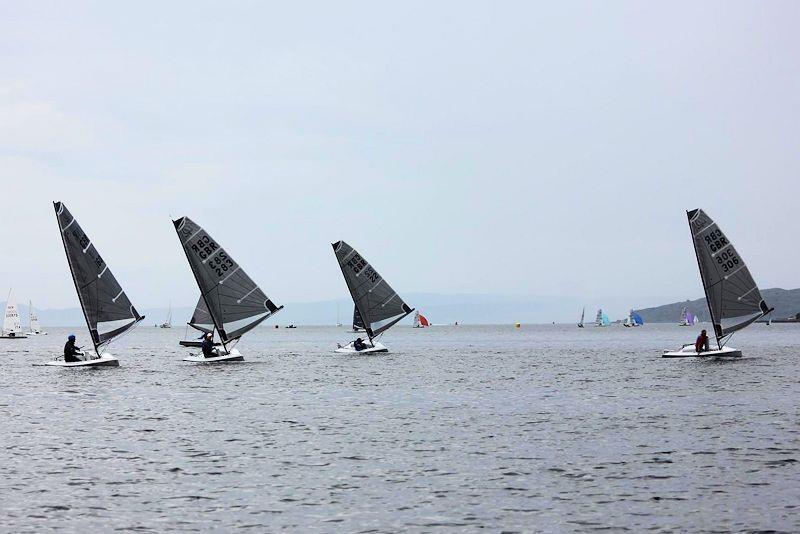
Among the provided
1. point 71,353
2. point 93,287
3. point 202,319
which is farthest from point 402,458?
point 202,319

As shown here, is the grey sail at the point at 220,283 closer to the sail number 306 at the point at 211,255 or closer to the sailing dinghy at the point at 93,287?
the sail number 306 at the point at 211,255

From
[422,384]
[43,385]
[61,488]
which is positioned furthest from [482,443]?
[43,385]

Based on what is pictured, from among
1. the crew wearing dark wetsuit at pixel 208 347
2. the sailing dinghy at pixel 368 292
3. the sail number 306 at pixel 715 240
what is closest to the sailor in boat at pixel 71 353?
the crew wearing dark wetsuit at pixel 208 347

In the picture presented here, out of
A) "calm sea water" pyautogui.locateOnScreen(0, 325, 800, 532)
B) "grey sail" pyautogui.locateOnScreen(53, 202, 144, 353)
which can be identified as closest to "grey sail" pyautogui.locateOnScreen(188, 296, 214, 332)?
"grey sail" pyautogui.locateOnScreen(53, 202, 144, 353)

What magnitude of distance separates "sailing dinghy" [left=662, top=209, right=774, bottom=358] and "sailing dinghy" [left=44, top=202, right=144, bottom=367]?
40682 mm

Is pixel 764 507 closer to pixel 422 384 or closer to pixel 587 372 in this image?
Answer: pixel 422 384

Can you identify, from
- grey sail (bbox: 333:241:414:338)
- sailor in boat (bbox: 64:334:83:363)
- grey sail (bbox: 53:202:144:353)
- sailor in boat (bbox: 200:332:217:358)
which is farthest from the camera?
grey sail (bbox: 333:241:414:338)

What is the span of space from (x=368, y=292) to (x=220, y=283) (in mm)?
21696

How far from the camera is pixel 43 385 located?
6091 centimetres

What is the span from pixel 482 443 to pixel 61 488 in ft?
45.4

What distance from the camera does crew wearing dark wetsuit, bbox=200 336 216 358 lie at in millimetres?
75188

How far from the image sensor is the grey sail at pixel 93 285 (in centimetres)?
6662

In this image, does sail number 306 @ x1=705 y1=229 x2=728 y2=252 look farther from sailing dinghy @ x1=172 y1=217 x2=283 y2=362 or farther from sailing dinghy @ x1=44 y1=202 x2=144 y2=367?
sailing dinghy @ x1=44 y1=202 x2=144 y2=367

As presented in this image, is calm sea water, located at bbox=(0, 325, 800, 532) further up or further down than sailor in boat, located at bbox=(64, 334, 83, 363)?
further down
